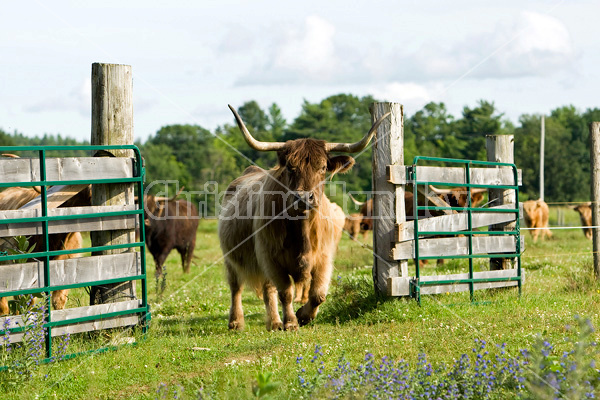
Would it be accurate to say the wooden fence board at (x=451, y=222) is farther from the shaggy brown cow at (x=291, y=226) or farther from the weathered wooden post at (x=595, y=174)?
the weathered wooden post at (x=595, y=174)

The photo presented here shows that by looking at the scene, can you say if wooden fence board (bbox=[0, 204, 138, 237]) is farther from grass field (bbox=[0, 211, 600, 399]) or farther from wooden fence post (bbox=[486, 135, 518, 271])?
wooden fence post (bbox=[486, 135, 518, 271])

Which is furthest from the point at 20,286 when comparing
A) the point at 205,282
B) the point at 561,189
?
the point at 561,189

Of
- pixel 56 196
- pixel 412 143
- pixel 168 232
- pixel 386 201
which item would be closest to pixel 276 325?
pixel 386 201

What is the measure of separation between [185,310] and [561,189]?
185 feet

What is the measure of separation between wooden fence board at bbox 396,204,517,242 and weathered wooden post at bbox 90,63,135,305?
3437 millimetres

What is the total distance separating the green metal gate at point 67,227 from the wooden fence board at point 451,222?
11.0 feet

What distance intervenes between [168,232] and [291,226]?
386 inches

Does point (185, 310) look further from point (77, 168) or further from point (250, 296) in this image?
point (77, 168)

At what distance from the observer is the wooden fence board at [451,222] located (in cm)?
804

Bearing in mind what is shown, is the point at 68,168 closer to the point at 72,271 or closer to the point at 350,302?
the point at 72,271

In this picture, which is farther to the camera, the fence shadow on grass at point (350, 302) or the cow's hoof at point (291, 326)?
the fence shadow on grass at point (350, 302)

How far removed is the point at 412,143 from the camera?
68188mm

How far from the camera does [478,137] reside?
217 feet

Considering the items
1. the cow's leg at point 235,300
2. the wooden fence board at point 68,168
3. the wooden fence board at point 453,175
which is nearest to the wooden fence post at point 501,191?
the wooden fence board at point 453,175
